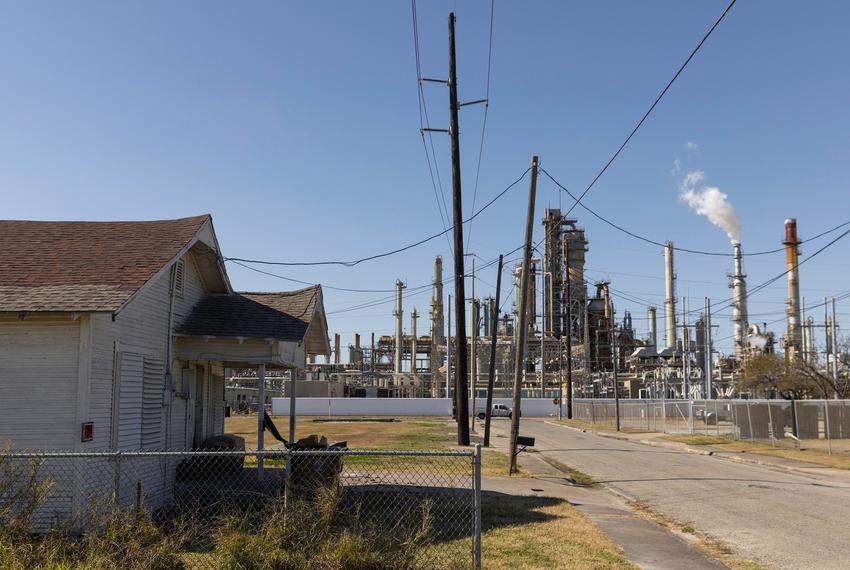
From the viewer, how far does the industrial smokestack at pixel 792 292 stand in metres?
67.9

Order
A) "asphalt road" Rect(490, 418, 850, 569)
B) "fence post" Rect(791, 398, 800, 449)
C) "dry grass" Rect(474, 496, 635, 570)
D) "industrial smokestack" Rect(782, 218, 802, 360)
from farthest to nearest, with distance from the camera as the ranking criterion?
1. "industrial smokestack" Rect(782, 218, 802, 360)
2. "fence post" Rect(791, 398, 800, 449)
3. "asphalt road" Rect(490, 418, 850, 569)
4. "dry grass" Rect(474, 496, 635, 570)

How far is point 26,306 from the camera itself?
10227 mm

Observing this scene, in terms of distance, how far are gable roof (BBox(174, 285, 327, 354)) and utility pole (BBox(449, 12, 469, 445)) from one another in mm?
9053

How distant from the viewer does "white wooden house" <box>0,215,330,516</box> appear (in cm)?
1040

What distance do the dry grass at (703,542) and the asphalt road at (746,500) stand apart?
0.17 metres

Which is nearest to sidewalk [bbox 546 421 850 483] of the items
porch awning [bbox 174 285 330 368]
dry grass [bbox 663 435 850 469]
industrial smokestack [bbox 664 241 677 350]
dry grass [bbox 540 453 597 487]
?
dry grass [bbox 663 435 850 469]

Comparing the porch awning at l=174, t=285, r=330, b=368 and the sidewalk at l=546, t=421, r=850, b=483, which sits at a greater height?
the porch awning at l=174, t=285, r=330, b=368

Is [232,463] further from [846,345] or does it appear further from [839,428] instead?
[846,345]

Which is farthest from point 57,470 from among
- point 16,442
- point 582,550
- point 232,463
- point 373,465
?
point 373,465

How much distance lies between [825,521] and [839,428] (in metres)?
20.1

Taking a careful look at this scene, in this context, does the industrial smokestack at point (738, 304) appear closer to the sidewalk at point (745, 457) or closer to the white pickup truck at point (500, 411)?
the white pickup truck at point (500, 411)

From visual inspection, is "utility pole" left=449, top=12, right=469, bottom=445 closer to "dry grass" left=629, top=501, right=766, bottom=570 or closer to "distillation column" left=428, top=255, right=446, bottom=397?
"dry grass" left=629, top=501, right=766, bottom=570

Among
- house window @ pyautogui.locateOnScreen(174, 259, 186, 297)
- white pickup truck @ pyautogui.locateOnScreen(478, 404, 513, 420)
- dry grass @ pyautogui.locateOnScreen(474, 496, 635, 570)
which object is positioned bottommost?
white pickup truck @ pyautogui.locateOnScreen(478, 404, 513, 420)

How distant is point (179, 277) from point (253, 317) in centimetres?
160
